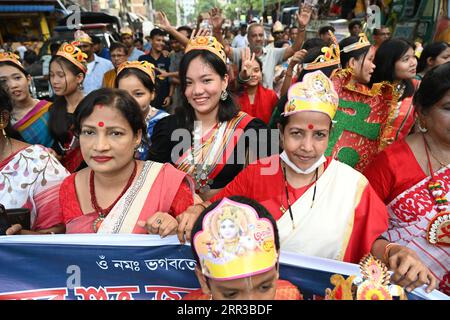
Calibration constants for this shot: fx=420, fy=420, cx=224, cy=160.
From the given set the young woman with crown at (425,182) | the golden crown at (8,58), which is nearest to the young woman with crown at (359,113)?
the young woman with crown at (425,182)

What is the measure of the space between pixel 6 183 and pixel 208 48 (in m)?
1.50

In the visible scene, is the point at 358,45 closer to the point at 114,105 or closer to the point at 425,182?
the point at 425,182

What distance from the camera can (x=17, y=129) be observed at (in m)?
3.25

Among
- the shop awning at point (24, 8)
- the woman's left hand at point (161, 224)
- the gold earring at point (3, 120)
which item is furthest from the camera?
the shop awning at point (24, 8)

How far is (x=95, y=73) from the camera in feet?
19.1

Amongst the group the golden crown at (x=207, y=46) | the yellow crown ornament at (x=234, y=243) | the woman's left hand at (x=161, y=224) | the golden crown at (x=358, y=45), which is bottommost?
the woman's left hand at (x=161, y=224)

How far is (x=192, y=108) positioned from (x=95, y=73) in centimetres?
342

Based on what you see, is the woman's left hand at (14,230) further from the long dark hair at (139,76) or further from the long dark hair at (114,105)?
the long dark hair at (139,76)

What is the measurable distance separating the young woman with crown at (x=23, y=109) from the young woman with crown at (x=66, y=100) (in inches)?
2.9

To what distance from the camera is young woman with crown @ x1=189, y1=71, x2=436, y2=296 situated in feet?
6.30

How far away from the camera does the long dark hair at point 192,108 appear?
277 centimetres

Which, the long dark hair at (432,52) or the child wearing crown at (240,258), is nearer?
the child wearing crown at (240,258)

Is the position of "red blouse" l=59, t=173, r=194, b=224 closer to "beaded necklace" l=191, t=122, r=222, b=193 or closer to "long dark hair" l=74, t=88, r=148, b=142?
"long dark hair" l=74, t=88, r=148, b=142
